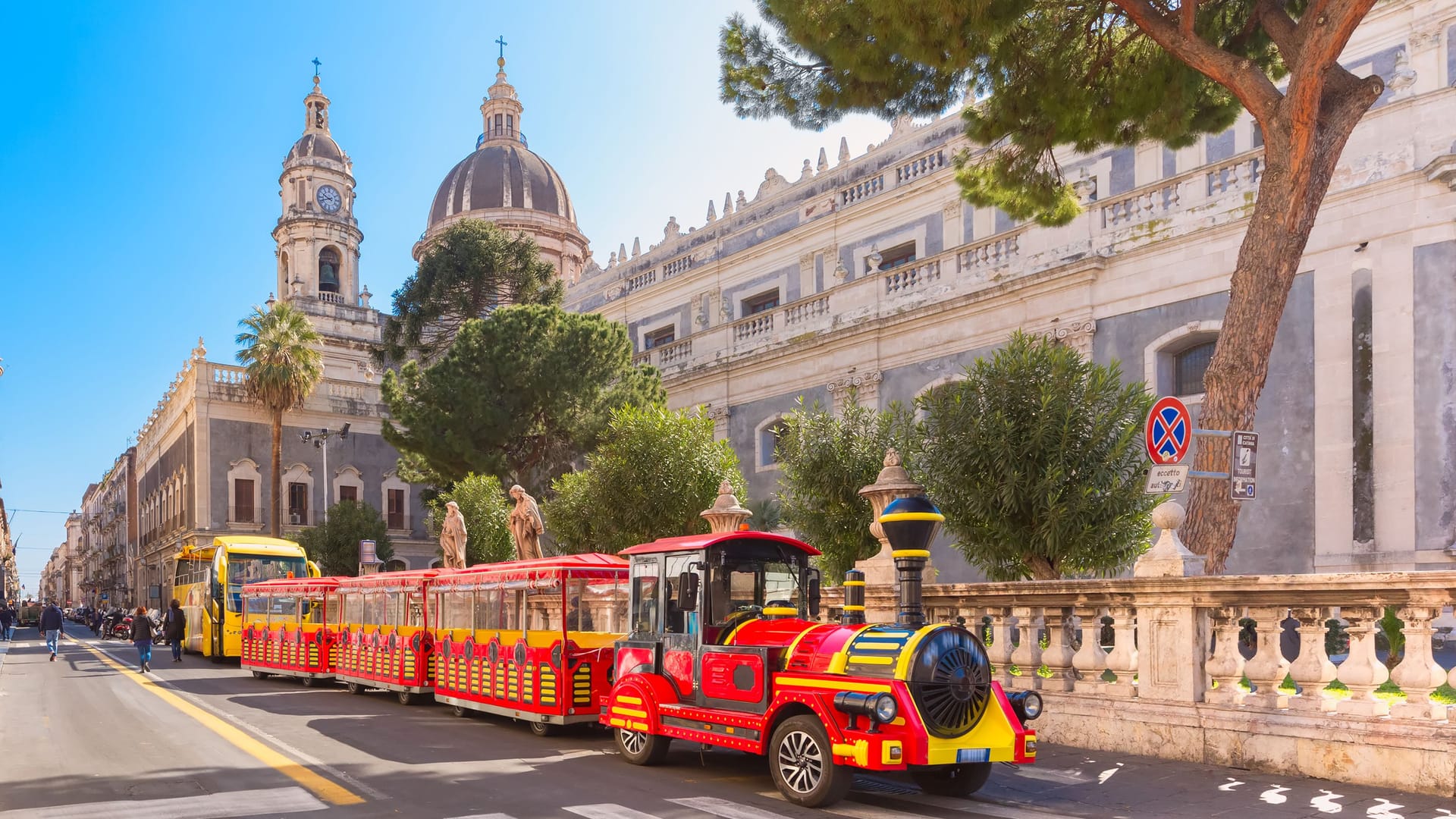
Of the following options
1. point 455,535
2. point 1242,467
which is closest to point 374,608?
point 455,535

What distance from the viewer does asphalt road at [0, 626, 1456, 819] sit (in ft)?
27.9

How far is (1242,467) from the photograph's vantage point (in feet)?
35.3

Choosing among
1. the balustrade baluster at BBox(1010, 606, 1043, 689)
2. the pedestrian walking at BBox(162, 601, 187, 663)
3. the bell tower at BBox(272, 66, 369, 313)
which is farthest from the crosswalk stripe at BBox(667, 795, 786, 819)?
the bell tower at BBox(272, 66, 369, 313)

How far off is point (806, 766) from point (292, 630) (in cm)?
1707

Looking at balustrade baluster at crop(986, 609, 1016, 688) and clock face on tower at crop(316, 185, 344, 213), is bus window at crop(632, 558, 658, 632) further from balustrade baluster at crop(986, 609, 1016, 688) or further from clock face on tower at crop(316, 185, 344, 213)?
clock face on tower at crop(316, 185, 344, 213)

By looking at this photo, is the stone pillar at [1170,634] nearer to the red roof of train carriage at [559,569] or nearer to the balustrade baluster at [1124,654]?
the balustrade baluster at [1124,654]

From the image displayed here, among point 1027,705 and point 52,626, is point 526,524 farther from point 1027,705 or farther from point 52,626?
point 52,626

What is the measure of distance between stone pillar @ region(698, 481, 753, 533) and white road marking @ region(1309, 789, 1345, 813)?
1134 cm

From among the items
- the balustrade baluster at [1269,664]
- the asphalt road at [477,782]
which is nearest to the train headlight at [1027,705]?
the asphalt road at [477,782]

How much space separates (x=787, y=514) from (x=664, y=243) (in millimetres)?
21379

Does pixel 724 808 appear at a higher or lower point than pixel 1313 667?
lower

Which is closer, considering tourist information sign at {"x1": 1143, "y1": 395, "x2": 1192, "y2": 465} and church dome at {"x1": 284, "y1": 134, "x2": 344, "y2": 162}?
tourist information sign at {"x1": 1143, "y1": 395, "x2": 1192, "y2": 465}

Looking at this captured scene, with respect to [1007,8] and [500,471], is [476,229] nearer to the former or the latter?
[500,471]

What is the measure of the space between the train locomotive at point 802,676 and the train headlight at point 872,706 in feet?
0.04
